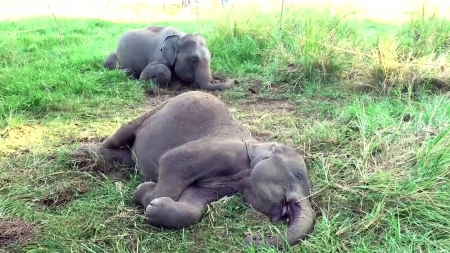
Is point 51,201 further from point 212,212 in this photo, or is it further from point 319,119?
point 319,119

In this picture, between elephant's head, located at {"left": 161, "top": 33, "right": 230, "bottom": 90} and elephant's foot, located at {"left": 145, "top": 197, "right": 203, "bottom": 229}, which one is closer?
elephant's foot, located at {"left": 145, "top": 197, "right": 203, "bottom": 229}

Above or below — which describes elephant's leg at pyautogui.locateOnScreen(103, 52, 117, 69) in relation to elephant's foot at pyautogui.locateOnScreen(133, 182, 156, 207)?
below

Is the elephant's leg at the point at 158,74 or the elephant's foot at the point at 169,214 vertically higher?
the elephant's foot at the point at 169,214

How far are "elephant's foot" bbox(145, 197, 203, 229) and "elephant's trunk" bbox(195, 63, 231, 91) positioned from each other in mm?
3246

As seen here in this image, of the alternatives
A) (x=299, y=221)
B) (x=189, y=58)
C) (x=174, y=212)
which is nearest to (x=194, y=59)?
(x=189, y=58)

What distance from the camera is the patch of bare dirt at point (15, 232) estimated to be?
2951 millimetres

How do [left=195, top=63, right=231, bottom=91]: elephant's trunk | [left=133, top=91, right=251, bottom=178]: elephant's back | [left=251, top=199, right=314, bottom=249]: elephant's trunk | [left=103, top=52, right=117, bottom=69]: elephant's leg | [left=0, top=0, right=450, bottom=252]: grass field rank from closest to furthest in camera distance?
[left=251, top=199, right=314, bottom=249]: elephant's trunk → [left=0, top=0, right=450, bottom=252]: grass field → [left=133, top=91, right=251, bottom=178]: elephant's back → [left=195, top=63, right=231, bottom=91]: elephant's trunk → [left=103, top=52, right=117, bottom=69]: elephant's leg

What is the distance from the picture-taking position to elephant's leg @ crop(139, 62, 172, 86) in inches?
255

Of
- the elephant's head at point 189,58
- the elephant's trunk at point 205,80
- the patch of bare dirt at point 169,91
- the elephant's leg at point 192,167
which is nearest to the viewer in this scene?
the elephant's leg at point 192,167

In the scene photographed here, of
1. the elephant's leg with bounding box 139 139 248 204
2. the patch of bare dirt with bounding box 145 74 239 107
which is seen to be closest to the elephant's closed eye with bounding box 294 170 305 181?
the elephant's leg with bounding box 139 139 248 204

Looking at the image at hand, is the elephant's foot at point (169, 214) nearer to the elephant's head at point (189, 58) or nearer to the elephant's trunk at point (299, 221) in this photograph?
the elephant's trunk at point (299, 221)

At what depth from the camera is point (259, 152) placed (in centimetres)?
340

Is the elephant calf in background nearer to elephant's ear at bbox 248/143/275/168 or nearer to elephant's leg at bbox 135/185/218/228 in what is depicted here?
elephant's ear at bbox 248/143/275/168

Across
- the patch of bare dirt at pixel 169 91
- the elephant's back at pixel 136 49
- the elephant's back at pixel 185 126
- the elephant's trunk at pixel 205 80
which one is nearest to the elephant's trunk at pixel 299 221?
the elephant's back at pixel 185 126
